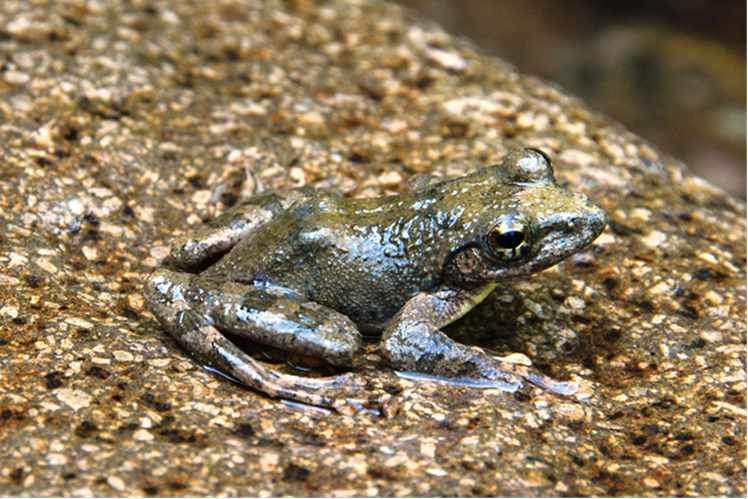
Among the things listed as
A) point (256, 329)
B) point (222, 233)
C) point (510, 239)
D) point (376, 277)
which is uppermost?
point (510, 239)

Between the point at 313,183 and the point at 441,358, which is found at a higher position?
the point at 313,183

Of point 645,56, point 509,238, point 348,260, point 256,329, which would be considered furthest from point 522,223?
point 645,56

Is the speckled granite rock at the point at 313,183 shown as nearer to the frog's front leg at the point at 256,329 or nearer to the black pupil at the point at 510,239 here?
the frog's front leg at the point at 256,329

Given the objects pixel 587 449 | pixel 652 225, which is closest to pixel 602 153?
pixel 652 225

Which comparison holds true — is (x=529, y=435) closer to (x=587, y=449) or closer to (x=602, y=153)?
(x=587, y=449)

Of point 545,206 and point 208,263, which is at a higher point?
point 545,206

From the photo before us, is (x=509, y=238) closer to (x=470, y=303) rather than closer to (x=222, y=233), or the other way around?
(x=470, y=303)

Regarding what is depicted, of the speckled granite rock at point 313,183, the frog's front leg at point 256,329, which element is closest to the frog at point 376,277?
the frog's front leg at point 256,329
